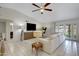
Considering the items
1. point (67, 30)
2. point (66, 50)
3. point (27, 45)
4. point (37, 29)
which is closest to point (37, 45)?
point (27, 45)

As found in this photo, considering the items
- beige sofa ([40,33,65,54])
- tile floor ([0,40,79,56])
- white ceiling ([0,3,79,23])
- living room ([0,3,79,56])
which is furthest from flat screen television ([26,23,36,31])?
tile floor ([0,40,79,56])

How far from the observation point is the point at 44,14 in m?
2.26

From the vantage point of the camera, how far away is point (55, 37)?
2.54 metres

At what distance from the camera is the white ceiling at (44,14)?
2131mm

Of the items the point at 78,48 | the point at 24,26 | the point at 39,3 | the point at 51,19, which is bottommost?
the point at 78,48

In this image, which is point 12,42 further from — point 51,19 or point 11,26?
point 51,19

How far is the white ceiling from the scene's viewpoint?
6.99 ft

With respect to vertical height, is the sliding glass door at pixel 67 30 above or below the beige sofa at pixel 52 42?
above

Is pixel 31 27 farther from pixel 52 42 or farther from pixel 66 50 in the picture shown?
pixel 66 50

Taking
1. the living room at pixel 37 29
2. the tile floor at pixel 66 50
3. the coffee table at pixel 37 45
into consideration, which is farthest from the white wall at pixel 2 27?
the coffee table at pixel 37 45

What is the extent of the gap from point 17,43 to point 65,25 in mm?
1146

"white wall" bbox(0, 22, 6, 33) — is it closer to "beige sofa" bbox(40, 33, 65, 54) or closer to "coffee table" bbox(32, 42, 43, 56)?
"coffee table" bbox(32, 42, 43, 56)

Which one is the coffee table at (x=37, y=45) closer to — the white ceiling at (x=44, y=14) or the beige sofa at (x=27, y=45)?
the beige sofa at (x=27, y=45)

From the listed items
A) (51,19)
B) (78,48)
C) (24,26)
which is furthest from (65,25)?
(24,26)
